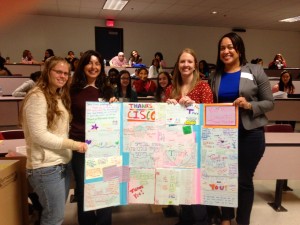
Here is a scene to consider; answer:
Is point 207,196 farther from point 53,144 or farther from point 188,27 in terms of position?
point 188,27

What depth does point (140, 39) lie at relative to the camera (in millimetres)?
11359

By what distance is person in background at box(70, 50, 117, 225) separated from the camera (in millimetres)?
1777

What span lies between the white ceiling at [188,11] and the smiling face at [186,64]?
6606 millimetres

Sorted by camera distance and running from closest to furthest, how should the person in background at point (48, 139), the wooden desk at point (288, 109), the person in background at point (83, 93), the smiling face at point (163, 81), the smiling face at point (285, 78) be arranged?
the person in background at point (48, 139) → the person in background at point (83, 93) → the smiling face at point (163, 81) → the wooden desk at point (288, 109) → the smiling face at point (285, 78)

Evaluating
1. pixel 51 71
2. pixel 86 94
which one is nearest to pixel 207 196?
pixel 86 94

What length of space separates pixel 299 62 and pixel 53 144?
1495cm

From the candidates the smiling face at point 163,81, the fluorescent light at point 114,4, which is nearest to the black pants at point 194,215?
the smiling face at point 163,81

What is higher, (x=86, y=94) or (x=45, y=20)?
(x=45, y=20)

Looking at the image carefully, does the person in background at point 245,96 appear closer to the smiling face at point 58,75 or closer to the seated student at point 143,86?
the smiling face at point 58,75

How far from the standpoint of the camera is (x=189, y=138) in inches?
74.7

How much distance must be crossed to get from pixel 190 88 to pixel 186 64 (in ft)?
0.59

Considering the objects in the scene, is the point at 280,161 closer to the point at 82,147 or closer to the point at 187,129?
the point at 187,129

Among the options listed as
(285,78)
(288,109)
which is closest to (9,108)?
(288,109)

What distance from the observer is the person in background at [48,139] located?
1489mm
